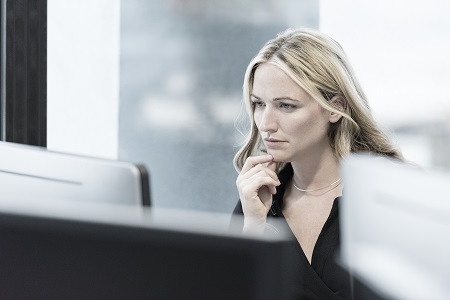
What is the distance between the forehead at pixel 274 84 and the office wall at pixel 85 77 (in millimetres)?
1148

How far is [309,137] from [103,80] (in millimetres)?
1724

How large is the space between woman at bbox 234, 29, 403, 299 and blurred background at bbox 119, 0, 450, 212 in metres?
1.32

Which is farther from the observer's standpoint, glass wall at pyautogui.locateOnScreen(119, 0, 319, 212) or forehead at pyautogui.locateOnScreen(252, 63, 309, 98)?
glass wall at pyautogui.locateOnScreen(119, 0, 319, 212)

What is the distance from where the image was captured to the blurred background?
3.20 m

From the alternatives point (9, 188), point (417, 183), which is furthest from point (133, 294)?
point (9, 188)

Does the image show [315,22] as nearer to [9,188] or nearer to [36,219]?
[9,188]

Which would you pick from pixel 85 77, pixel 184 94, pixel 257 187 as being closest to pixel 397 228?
pixel 257 187

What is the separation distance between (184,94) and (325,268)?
1.95m

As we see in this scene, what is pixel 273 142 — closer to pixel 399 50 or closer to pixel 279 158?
pixel 279 158

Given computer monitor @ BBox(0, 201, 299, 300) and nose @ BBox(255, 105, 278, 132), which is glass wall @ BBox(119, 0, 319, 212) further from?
computer monitor @ BBox(0, 201, 299, 300)

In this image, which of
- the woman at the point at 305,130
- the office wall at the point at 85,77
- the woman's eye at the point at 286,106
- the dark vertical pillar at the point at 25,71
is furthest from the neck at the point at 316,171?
the office wall at the point at 85,77

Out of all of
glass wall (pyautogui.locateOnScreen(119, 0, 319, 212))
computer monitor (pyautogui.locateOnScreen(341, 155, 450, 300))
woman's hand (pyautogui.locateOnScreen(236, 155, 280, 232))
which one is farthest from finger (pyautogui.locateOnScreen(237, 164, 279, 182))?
glass wall (pyautogui.locateOnScreen(119, 0, 319, 212))

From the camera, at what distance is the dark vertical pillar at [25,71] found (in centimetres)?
237

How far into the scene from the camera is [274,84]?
6.23 feet
